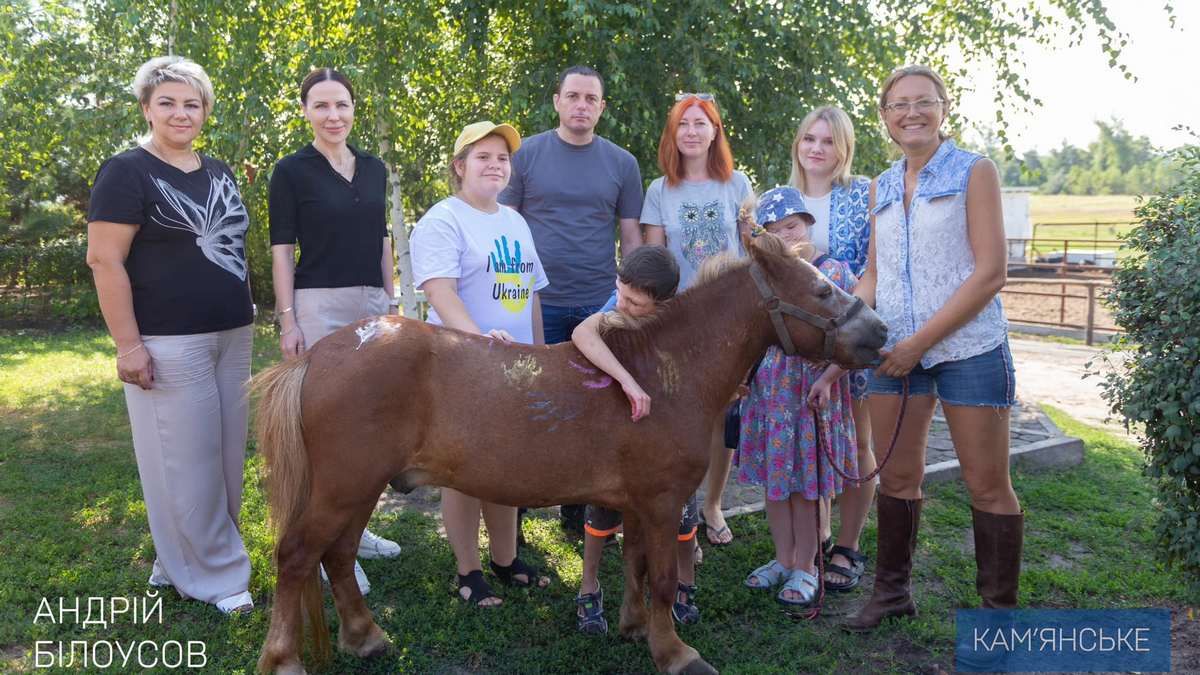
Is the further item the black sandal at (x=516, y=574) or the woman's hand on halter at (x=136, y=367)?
the black sandal at (x=516, y=574)

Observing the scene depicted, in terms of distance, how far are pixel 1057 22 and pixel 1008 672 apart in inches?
313

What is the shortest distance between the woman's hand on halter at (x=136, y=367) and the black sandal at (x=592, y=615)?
2.34 meters

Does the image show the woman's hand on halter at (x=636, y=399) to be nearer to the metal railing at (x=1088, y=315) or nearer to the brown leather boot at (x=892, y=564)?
the brown leather boot at (x=892, y=564)

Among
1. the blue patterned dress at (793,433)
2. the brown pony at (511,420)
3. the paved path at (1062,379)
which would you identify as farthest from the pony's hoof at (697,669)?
the paved path at (1062,379)

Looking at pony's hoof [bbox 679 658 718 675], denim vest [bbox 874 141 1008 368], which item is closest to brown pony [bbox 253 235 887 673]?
pony's hoof [bbox 679 658 718 675]

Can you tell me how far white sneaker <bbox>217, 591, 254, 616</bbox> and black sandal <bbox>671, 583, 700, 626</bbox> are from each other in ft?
7.02

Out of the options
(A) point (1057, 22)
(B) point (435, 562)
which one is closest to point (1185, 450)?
(B) point (435, 562)

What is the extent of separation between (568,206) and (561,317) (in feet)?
2.13

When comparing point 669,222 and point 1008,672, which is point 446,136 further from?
point 1008,672

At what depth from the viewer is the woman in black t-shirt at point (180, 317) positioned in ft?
11.9

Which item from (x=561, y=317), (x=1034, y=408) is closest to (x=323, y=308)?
(x=561, y=317)

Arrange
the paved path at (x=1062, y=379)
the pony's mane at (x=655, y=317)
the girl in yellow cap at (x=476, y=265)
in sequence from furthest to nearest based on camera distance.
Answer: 1. the paved path at (x=1062, y=379)
2. the girl in yellow cap at (x=476, y=265)
3. the pony's mane at (x=655, y=317)

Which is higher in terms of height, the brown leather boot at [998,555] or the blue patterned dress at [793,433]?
the blue patterned dress at [793,433]

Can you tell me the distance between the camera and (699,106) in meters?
4.41
